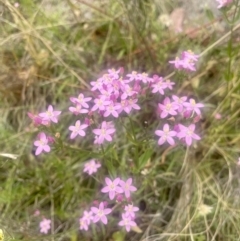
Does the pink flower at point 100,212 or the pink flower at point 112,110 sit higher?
the pink flower at point 112,110

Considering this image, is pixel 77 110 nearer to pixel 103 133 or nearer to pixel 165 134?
pixel 103 133

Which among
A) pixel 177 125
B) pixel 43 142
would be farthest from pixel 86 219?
pixel 177 125

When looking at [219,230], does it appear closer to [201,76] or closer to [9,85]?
[201,76]

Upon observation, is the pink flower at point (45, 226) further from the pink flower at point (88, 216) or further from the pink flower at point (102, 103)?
the pink flower at point (102, 103)

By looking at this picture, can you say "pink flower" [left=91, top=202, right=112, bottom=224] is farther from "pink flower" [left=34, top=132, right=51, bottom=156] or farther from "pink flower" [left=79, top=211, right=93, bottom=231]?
"pink flower" [left=34, top=132, right=51, bottom=156]

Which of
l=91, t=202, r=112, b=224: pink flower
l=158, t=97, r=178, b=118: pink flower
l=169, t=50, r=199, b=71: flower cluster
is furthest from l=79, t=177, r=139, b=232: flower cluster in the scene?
l=169, t=50, r=199, b=71: flower cluster

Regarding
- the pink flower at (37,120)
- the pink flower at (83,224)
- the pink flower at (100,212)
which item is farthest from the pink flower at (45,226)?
the pink flower at (37,120)
